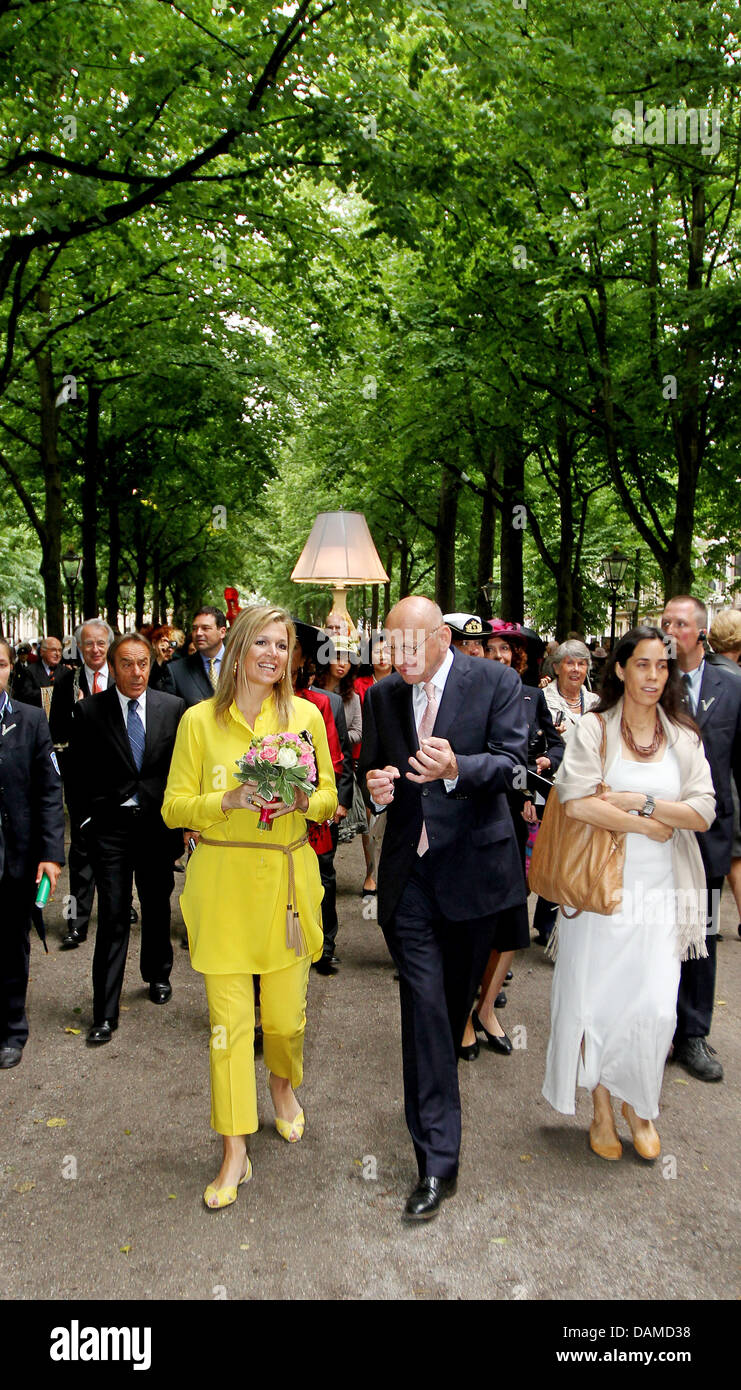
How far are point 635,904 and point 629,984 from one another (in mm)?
340

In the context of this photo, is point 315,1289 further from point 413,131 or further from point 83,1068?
point 413,131

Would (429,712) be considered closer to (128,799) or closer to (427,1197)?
(427,1197)

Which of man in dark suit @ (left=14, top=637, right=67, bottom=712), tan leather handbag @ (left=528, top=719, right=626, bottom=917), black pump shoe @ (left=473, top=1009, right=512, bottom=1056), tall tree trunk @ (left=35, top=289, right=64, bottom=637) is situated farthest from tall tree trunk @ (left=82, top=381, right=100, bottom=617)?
tan leather handbag @ (left=528, top=719, right=626, bottom=917)

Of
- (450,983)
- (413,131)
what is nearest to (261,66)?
(413,131)

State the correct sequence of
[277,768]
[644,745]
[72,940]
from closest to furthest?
[277,768]
[644,745]
[72,940]

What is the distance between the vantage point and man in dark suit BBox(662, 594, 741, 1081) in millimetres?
5648

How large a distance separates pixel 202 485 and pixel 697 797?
1979 cm

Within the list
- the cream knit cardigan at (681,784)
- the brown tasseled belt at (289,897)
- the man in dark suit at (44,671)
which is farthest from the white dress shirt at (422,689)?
the man in dark suit at (44,671)

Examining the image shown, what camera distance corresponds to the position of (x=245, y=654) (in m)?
4.31

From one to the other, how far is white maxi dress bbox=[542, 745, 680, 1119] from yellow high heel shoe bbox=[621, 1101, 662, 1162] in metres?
0.16

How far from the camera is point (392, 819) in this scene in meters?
4.42

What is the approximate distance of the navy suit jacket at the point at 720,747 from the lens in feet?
18.8

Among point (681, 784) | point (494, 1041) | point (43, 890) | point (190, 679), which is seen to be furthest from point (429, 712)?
point (190, 679)
